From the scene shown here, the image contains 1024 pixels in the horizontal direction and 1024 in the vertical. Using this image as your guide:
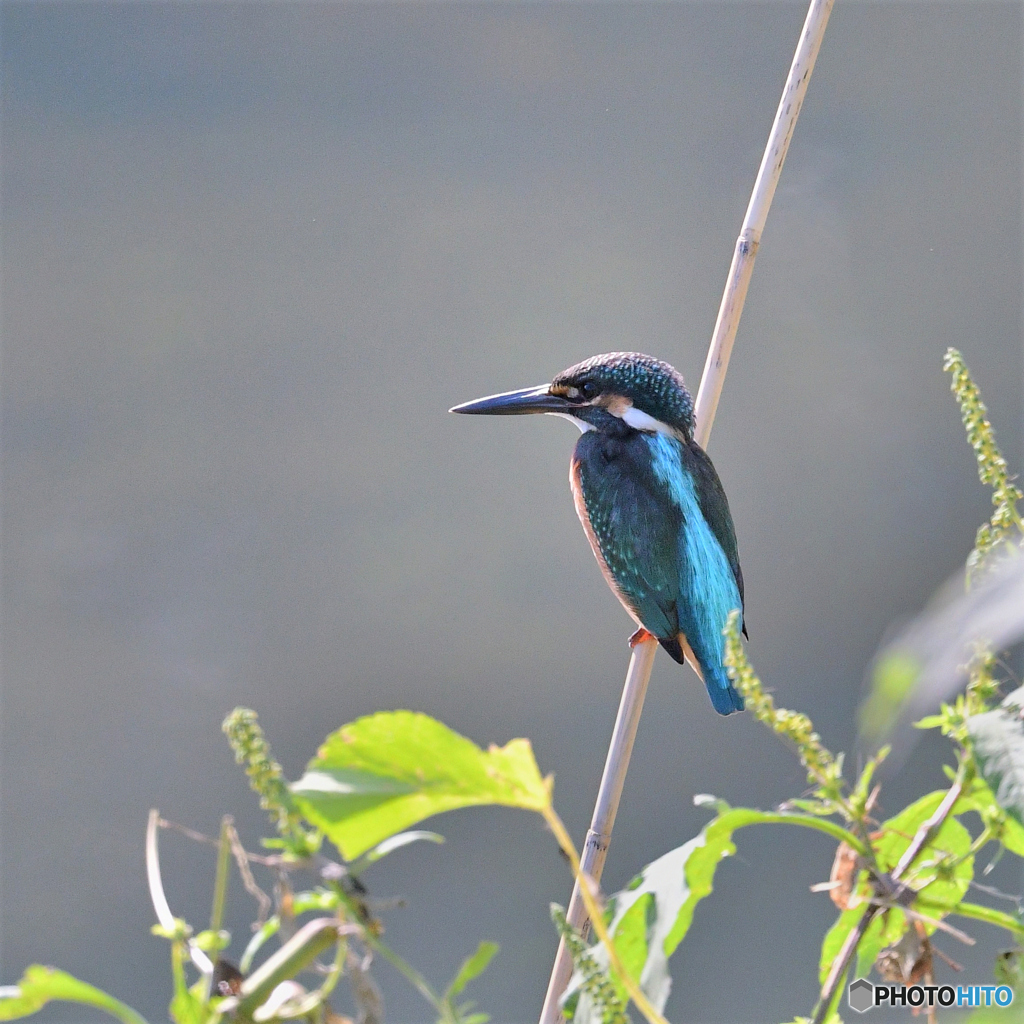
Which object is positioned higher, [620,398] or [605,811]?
[620,398]

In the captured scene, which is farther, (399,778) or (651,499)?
(651,499)

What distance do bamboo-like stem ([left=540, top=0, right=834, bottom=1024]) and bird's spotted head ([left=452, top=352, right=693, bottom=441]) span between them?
0.15 m

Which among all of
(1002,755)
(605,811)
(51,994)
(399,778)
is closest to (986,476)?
(1002,755)

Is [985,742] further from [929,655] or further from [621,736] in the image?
[621,736]

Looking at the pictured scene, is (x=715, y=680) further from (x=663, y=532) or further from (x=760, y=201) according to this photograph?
(x=760, y=201)

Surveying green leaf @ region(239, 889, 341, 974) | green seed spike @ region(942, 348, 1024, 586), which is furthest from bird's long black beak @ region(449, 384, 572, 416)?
green leaf @ region(239, 889, 341, 974)

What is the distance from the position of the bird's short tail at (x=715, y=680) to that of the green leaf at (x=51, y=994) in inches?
35.2

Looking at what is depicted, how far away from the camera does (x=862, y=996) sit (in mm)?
709

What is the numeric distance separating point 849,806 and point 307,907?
0.67 feet

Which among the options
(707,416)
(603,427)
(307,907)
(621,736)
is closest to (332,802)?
(307,907)

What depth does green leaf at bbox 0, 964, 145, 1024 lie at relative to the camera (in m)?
0.34

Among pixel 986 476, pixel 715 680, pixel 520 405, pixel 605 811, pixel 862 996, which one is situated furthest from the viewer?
pixel 520 405

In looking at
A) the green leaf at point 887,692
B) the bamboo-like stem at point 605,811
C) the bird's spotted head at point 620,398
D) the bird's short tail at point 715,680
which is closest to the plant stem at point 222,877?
the green leaf at point 887,692

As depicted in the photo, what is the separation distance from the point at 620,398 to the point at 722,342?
0.86 ft
